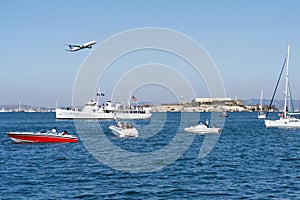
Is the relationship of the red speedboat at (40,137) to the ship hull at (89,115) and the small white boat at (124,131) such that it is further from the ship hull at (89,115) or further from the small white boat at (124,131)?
the ship hull at (89,115)

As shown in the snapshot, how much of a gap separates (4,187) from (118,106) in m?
155

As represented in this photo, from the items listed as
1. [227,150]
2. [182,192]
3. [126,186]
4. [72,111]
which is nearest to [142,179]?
[126,186]

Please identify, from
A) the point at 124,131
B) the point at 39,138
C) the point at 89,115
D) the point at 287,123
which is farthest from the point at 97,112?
the point at 39,138

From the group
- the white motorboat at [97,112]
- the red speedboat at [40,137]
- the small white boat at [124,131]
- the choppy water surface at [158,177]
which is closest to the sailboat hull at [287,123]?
the small white boat at [124,131]

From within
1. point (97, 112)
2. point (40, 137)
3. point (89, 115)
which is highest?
point (97, 112)

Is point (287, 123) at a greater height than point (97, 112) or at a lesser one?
lesser

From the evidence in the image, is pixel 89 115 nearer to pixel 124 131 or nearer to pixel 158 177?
pixel 124 131

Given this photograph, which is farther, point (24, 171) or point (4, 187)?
point (24, 171)

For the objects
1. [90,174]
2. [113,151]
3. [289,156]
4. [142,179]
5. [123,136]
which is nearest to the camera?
[142,179]

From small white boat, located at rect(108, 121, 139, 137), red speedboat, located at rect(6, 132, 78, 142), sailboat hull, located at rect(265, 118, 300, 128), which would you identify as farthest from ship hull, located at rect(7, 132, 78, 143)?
sailboat hull, located at rect(265, 118, 300, 128)

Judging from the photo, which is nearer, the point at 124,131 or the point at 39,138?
the point at 39,138

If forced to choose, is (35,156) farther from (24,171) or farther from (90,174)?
(90,174)

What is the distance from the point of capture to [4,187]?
29.1 m

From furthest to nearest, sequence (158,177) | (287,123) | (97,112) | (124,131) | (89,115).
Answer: (89,115), (97,112), (287,123), (124,131), (158,177)
